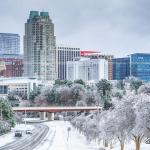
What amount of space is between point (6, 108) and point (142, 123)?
8444 centimetres

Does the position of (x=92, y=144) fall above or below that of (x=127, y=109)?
below

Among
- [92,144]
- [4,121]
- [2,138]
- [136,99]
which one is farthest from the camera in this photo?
[4,121]

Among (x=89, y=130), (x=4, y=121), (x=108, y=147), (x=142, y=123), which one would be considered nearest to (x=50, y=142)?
(x=89, y=130)

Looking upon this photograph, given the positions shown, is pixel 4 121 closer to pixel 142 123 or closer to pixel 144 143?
pixel 144 143

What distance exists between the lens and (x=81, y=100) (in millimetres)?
198125

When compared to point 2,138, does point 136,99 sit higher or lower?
higher

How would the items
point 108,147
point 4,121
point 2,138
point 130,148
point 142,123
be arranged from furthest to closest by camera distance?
point 4,121 → point 2,138 → point 108,147 → point 130,148 → point 142,123

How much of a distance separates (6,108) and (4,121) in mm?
5233

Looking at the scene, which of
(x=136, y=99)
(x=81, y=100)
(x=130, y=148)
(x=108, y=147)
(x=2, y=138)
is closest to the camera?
(x=136, y=99)

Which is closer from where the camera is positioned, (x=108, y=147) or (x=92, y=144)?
(x=108, y=147)

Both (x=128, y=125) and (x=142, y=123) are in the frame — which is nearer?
(x=142, y=123)

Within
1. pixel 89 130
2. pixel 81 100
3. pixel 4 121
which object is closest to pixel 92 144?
pixel 89 130

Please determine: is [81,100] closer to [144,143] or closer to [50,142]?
[50,142]

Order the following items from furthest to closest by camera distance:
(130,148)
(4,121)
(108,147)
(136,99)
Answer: (4,121) < (108,147) < (130,148) < (136,99)
